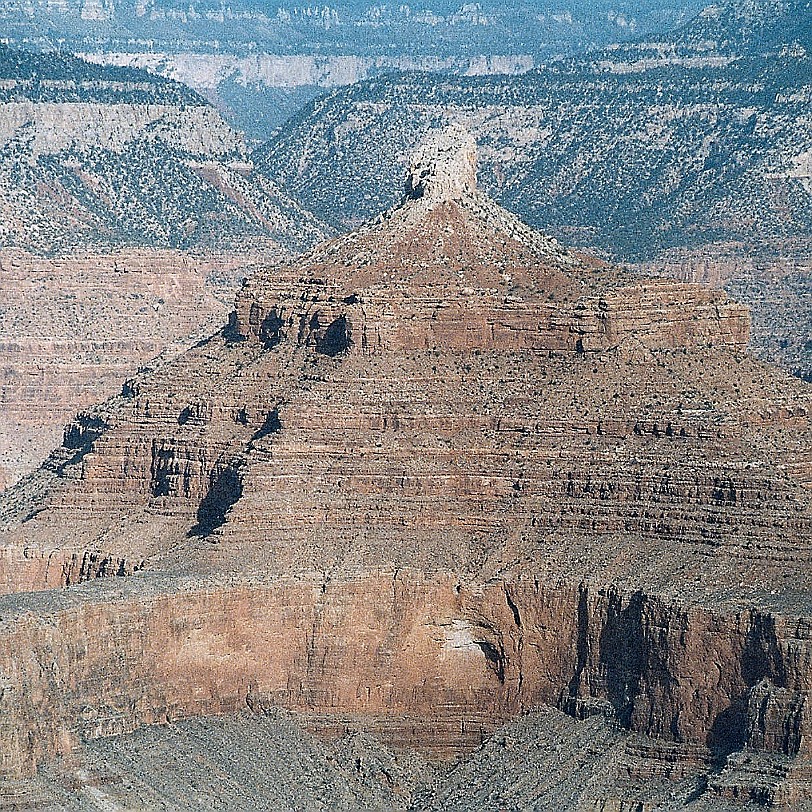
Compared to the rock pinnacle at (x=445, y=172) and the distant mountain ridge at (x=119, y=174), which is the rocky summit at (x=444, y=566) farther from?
the distant mountain ridge at (x=119, y=174)

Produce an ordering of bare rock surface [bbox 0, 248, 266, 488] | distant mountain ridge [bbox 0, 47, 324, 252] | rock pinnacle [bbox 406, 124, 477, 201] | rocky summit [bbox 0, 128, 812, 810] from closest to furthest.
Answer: rocky summit [bbox 0, 128, 812, 810], rock pinnacle [bbox 406, 124, 477, 201], bare rock surface [bbox 0, 248, 266, 488], distant mountain ridge [bbox 0, 47, 324, 252]

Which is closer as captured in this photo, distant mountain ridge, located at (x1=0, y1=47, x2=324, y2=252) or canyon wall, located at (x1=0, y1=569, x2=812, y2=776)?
canyon wall, located at (x1=0, y1=569, x2=812, y2=776)

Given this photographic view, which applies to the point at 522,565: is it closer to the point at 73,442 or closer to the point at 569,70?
the point at 73,442

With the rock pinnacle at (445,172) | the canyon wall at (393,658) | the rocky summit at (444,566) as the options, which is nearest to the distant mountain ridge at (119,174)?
the rock pinnacle at (445,172)

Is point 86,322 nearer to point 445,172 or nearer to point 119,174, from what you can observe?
point 119,174

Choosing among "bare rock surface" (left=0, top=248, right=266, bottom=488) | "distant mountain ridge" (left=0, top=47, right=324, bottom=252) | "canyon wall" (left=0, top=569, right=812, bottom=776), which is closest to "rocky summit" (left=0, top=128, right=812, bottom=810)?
"canyon wall" (left=0, top=569, right=812, bottom=776)

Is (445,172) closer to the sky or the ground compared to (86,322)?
closer to the sky

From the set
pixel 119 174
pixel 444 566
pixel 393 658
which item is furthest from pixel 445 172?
pixel 119 174

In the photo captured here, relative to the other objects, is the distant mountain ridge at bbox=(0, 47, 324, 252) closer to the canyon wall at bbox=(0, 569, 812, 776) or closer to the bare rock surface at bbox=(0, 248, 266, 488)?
the bare rock surface at bbox=(0, 248, 266, 488)

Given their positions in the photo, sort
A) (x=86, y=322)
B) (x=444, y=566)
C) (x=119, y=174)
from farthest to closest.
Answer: (x=119, y=174)
(x=86, y=322)
(x=444, y=566)
